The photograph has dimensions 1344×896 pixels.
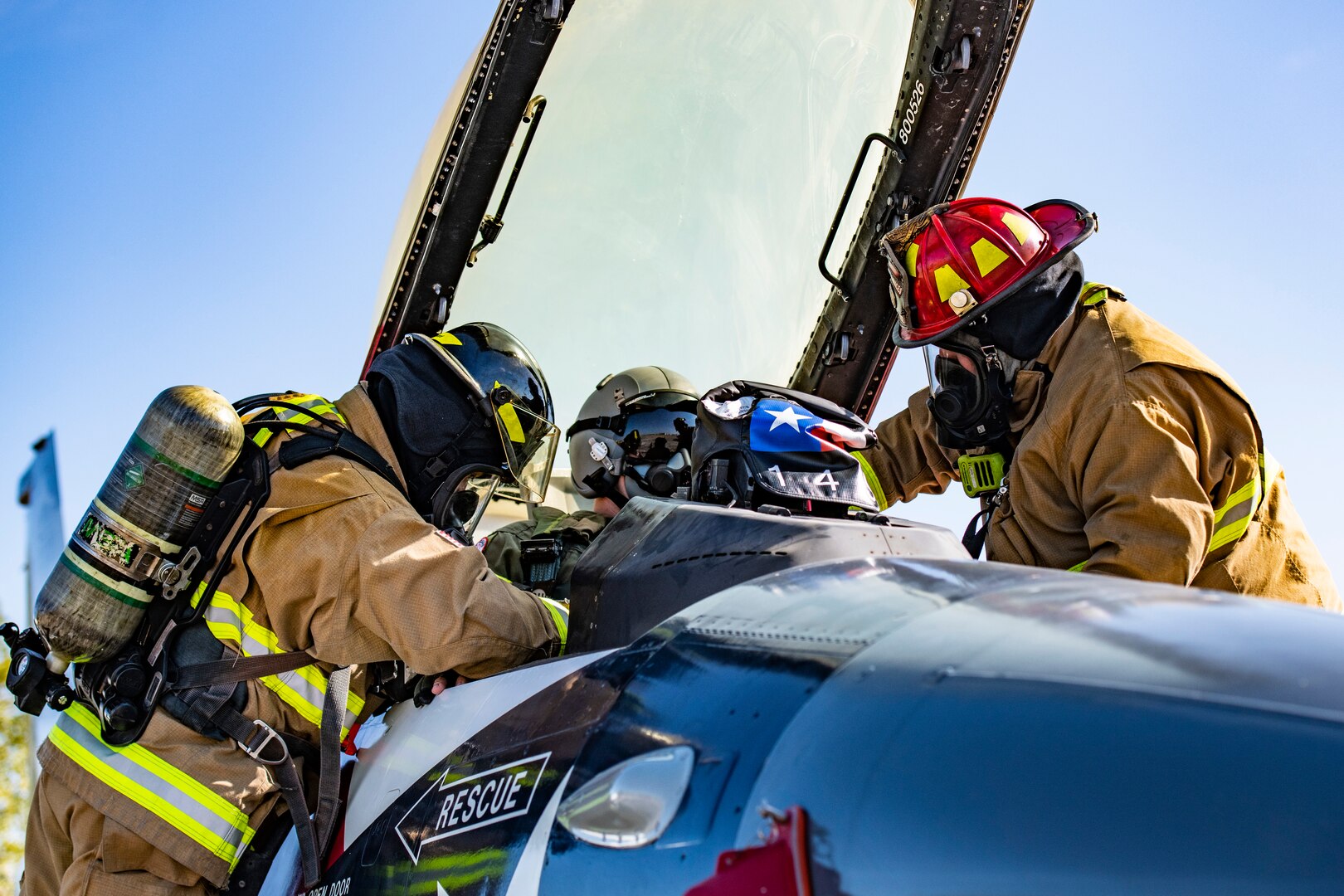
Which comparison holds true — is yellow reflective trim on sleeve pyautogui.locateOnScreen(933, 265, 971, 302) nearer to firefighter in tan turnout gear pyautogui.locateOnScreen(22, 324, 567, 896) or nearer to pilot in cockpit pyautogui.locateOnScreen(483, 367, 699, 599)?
pilot in cockpit pyautogui.locateOnScreen(483, 367, 699, 599)

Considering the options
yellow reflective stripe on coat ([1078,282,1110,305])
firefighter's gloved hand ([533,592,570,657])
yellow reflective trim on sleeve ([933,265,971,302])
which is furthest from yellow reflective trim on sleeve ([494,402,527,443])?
yellow reflective stripe on coat ([1078,282,1110,305])

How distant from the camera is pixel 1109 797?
3.07 feet

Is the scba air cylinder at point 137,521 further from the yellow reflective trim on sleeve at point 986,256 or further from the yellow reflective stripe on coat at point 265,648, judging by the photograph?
the yellow reflective trim on sleeve at point 986,256

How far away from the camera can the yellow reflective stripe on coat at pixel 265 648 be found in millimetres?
2645

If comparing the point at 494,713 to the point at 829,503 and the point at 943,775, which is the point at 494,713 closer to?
the point at 829,503

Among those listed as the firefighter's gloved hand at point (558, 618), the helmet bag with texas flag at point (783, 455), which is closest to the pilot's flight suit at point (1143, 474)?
the helmet bag with texas flag at point (783, 455)

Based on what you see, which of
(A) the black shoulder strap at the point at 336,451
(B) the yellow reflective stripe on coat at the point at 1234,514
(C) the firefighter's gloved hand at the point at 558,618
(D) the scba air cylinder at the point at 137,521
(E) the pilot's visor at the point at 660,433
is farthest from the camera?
(E) the pilot's visor at the point at 660,433

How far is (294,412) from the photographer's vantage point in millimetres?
2881

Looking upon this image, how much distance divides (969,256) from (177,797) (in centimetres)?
261

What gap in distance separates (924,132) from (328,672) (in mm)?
2831

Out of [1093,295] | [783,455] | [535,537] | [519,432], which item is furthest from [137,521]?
[1093,295]

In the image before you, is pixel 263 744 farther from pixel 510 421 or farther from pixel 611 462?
pixel 611 462

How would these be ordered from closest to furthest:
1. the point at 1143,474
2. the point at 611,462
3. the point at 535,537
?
the point at 1143,474 → the point at 535,537 → the point at 611,462

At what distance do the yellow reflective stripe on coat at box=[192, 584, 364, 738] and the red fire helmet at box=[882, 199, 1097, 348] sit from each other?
2044 mm
